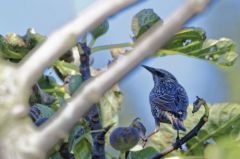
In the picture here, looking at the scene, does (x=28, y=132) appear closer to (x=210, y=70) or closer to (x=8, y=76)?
(x=8, y=76)

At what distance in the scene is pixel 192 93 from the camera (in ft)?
3.83

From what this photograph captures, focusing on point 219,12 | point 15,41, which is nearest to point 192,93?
point 15,41

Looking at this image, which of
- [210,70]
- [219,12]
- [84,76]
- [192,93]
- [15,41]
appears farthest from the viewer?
[219,12]

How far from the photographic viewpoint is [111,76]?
0.31m

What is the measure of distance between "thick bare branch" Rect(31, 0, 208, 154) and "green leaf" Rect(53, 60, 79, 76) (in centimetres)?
71

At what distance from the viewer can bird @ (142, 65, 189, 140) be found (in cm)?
83

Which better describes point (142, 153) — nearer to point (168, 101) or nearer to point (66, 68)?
point (168, 101)

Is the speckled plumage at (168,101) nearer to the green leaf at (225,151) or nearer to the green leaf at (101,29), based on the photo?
the green leaf at (101,29)

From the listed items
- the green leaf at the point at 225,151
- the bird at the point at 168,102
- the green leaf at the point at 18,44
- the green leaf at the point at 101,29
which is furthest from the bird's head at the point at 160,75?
the green leaf at the point at 225,151

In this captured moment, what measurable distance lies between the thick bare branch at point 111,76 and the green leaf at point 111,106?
655mm

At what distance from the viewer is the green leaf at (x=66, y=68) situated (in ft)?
3.40

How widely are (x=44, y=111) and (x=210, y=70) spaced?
0.66m

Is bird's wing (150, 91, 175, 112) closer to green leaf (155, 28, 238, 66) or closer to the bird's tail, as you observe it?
the bird's tail

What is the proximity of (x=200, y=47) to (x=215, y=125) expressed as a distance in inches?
6.6
